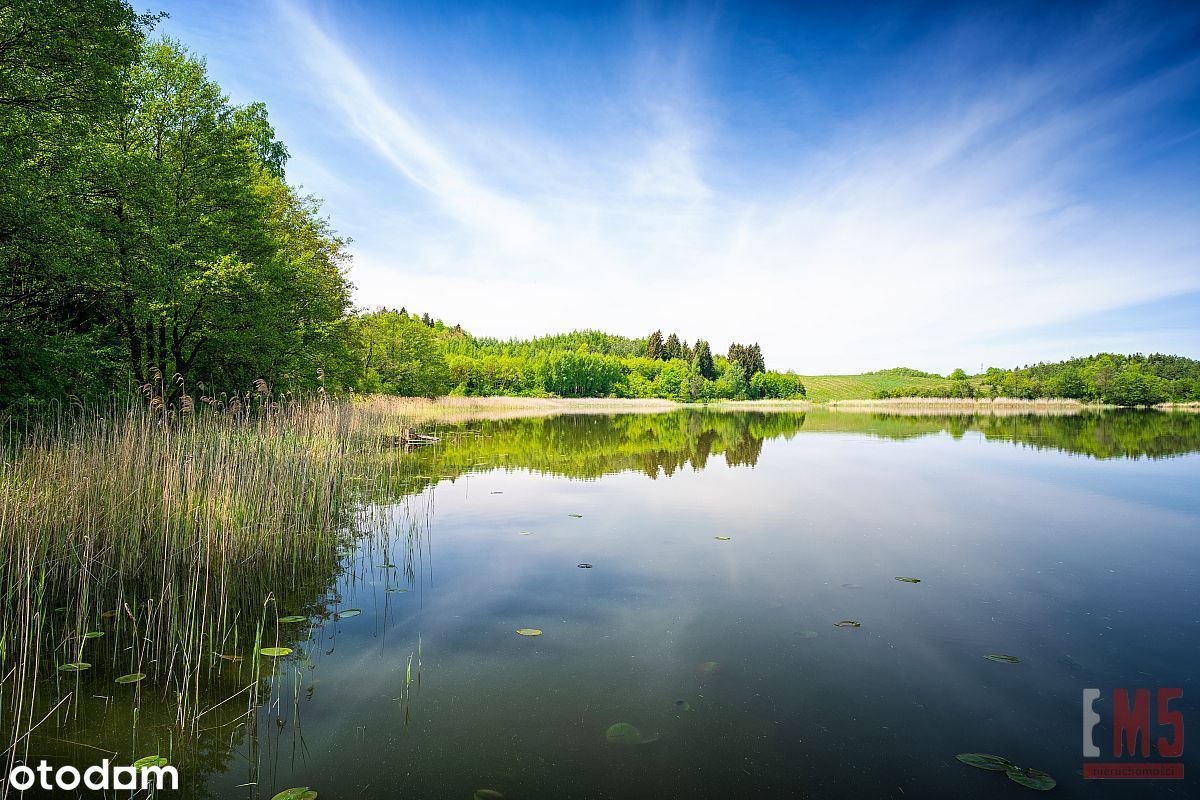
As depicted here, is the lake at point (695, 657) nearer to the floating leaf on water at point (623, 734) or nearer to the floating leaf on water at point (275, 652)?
the floating leaf on water at point (623, 734)

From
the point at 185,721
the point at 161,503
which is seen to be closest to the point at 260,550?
the point at 161,503

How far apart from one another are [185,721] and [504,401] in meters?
54.1

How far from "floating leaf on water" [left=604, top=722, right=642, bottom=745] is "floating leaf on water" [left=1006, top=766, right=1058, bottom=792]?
2.05 metres

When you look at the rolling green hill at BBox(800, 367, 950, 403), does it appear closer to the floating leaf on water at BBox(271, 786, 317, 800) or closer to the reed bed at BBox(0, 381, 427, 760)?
the reed bed at BBox(0, 381, 427, 760)

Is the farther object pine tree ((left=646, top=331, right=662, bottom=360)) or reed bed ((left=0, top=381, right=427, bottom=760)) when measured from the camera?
pine tree ((left=646, top=331, right=662, bottom=360))

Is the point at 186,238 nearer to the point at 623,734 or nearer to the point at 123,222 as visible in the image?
the point at 123,222

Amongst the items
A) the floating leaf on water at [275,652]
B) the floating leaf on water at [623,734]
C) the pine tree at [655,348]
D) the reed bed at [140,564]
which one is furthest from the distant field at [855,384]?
the floating leaf on water at [275,652]

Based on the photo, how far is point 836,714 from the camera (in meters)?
3.56

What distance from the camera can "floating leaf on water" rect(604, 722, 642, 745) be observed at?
10.8 ft

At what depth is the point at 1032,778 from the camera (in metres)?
2.96

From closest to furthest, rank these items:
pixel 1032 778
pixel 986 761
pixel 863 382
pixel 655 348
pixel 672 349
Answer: pixel 1032 778 < pixel 986 761 < pixel 655 348 < pixel 672 349 < pixel 863 382

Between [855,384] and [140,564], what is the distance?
179 m

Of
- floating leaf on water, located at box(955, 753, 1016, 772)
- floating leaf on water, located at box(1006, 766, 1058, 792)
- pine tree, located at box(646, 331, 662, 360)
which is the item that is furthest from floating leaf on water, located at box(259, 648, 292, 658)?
pine tree, located at box(646, 331, 662, 360)

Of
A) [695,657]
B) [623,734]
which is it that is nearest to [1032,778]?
[695,657]
